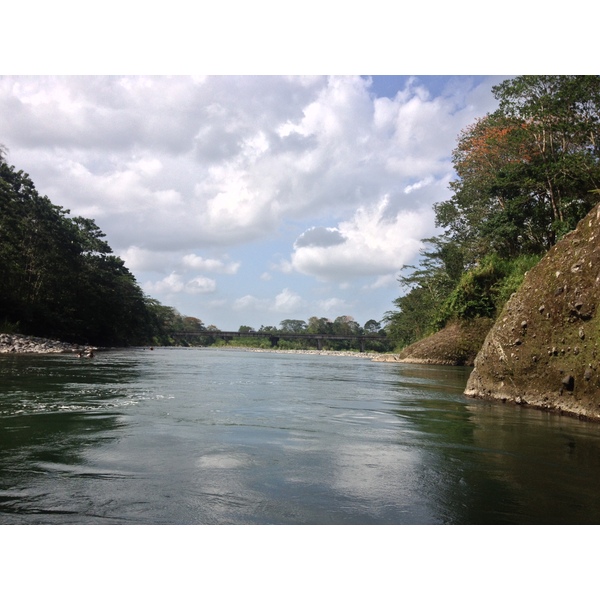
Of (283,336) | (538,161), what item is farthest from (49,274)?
(283,336)

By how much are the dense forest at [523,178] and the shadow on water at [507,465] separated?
16637 mm

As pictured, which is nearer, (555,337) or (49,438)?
(49,438)

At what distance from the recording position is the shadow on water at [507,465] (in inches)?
149

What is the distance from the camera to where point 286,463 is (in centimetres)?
506

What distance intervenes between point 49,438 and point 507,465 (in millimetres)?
4971

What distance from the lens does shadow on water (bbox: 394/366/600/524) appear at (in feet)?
12.4

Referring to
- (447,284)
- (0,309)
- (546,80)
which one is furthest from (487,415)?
(0,309)

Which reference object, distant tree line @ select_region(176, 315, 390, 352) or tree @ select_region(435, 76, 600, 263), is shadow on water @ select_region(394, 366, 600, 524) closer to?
tree @ select_region(435, 76, 600, 263)

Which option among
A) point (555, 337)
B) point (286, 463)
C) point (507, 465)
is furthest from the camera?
point (555, 337)

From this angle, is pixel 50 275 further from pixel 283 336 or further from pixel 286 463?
pixel 283 336

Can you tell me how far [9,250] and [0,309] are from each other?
4549mm

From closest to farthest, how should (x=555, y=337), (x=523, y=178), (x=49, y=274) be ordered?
1. (x=555, y=337)
2. (x=523, y=178)
3. (x=49, y=274)

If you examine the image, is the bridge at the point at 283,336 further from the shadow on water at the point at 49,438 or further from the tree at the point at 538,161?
the shadow on water at the point at 49,438

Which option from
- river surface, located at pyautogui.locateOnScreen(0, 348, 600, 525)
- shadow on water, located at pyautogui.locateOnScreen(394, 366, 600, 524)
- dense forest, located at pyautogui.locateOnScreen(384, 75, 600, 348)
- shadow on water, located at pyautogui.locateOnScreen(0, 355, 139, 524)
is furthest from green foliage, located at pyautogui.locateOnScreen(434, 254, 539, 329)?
shadow on water, located at pyautogui.locateOnScreen(0, 355, 139, 524)
